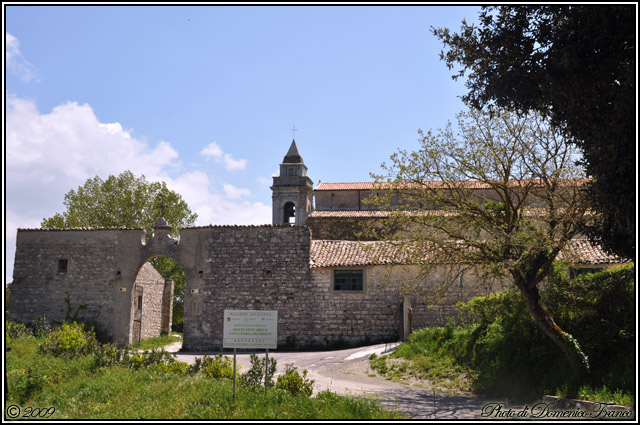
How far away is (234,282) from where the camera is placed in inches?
892

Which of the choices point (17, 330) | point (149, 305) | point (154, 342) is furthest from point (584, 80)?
point (149, 305)

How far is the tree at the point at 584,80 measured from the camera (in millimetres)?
8039

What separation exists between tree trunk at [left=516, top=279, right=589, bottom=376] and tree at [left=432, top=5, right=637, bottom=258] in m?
3.02

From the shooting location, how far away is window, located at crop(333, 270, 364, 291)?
21.8 meters

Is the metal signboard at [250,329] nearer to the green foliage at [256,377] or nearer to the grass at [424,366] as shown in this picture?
the green foliage at [256,377]

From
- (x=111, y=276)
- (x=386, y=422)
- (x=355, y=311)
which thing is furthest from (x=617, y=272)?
(x=111, y=276)

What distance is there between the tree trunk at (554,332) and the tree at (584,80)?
302cm

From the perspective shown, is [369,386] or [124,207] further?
[124,207]

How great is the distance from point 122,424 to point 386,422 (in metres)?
4.19

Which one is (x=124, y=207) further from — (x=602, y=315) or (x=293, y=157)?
(x=602, y=315)

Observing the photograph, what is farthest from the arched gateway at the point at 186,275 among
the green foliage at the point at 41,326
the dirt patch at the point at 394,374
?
the dirt patch at the point at 394,374

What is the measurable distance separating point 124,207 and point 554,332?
35234 millimetres

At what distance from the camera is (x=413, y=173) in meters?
13.7

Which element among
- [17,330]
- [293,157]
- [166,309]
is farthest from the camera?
[293,157]
